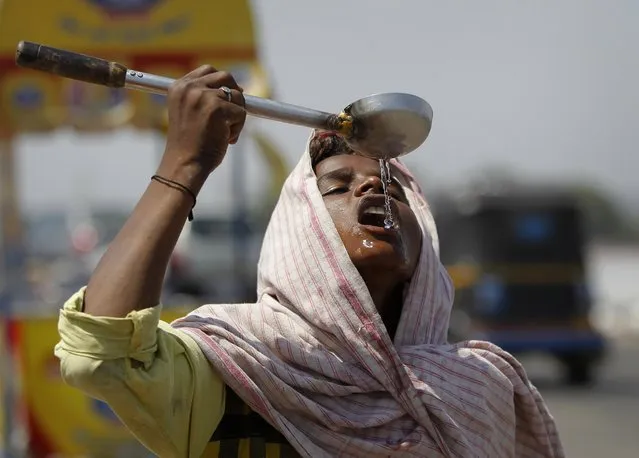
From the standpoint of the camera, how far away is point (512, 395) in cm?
246

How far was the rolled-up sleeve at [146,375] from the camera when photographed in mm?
1920

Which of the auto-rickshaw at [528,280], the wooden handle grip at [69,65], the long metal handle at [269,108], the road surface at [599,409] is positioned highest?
the wooden handle grip at [69,65]

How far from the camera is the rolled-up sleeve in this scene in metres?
1.92

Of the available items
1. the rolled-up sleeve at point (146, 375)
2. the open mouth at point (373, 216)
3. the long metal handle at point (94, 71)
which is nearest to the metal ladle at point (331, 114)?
the long metal handle at point (94, 71)

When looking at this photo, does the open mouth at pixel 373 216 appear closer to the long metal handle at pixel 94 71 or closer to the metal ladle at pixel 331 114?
the metal ladle at pixel 331 114

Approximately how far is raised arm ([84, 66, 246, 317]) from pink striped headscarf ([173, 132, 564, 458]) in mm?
271

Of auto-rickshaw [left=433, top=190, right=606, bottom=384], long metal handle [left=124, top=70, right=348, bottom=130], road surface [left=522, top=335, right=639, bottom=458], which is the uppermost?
long metal handle [left=124, top=70, right=348, bottom=130]

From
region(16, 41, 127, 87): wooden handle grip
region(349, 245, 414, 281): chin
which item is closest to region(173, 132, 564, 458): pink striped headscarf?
region(349, 245, 414, 281): chin

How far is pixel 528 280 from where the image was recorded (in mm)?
14695

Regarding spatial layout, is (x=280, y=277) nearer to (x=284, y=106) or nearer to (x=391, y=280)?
(x=391, y=280)

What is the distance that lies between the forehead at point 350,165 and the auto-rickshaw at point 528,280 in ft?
38.5

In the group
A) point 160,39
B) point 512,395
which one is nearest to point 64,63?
point 512,395

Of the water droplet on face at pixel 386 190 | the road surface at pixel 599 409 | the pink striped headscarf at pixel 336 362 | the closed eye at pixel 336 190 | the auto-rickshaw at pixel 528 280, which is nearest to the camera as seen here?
the pink striped headscarf at pixel 336 362

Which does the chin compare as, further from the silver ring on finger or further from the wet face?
the silver ring on finger
